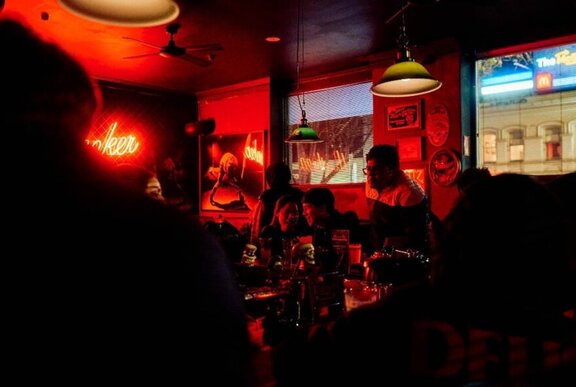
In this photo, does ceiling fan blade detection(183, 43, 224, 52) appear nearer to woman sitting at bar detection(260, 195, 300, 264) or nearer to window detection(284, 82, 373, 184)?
woman sitting at bar detection(260, 195, 300, 264)

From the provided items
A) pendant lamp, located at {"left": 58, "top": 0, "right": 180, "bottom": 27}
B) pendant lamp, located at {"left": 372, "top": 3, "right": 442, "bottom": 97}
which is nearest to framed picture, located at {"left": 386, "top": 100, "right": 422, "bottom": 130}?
pendant lamp, located at {"left": 372, "top": 3, "right": 442, "bottom": 97}

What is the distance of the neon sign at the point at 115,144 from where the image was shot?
26.9ft

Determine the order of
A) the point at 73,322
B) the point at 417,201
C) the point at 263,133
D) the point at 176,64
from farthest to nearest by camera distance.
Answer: the point at 263,133 → the point at 176,64 → the point at 417,201 → the point at 73,322

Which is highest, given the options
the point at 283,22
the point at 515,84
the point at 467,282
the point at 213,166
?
the point at 283,22

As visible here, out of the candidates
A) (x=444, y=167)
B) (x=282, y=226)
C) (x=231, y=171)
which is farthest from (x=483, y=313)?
(x=231, y=171)

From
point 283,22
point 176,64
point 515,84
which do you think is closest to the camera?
point 283,22

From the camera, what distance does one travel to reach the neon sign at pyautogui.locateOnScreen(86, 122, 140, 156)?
26.9 ft

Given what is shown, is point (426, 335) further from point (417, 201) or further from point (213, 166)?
point (213, 166)

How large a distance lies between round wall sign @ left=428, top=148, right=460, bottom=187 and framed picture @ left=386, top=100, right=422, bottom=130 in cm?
49

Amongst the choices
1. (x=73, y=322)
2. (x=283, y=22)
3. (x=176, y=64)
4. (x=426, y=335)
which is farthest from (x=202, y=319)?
(x=176, y=64)

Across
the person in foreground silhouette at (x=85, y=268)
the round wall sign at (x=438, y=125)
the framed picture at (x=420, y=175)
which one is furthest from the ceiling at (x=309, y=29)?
the person in foreground silhouette at (x=85, y=268)

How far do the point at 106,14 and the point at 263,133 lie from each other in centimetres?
599

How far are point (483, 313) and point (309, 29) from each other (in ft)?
16.7

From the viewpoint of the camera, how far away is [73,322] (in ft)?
2.68
